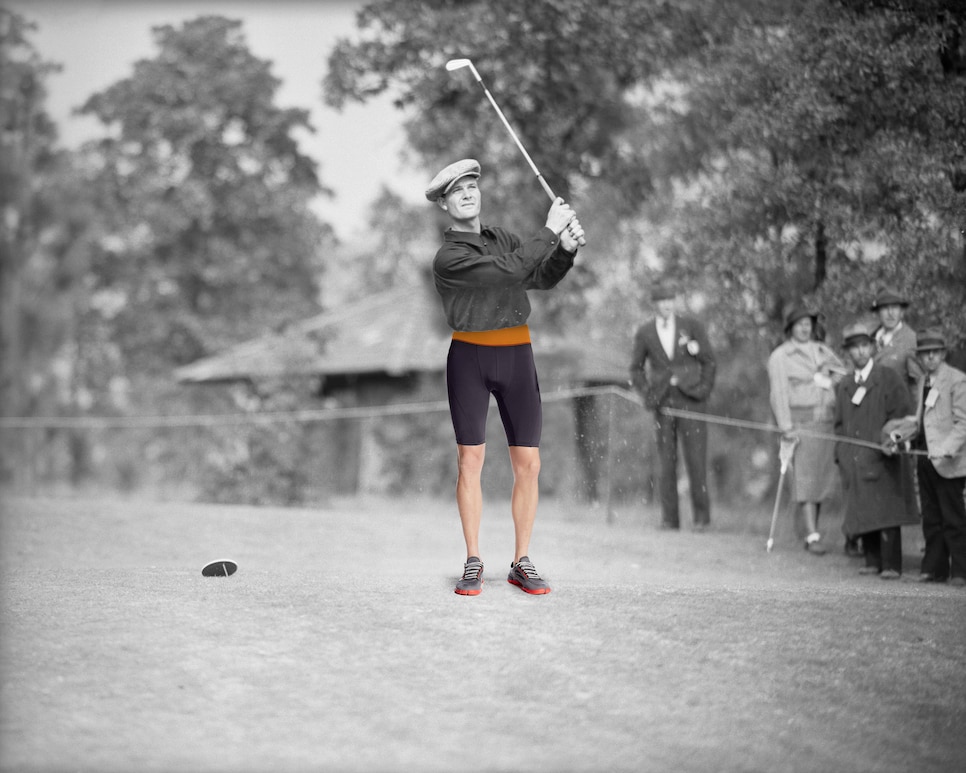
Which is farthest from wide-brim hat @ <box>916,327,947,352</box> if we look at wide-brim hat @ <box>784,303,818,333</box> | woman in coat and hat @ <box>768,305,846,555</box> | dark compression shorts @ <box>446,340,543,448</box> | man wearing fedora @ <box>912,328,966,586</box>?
dark compression shorts @ <box>446,340,543,448</box>

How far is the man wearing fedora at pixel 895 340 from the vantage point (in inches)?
348

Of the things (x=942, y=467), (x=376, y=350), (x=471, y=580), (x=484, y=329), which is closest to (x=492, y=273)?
(x=484, y=329)

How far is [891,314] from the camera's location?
30.0 ft

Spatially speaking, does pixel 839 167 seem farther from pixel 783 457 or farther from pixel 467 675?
pixel 467 675

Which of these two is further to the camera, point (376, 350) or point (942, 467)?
point (376, 350)

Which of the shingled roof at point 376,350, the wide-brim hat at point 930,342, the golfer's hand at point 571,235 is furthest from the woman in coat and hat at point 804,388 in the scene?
the shingled roof at point 376,350

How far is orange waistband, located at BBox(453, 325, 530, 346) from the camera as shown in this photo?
19.9 ft

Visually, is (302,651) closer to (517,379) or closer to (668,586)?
(517,379)

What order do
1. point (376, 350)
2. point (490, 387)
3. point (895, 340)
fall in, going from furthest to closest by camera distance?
point (376, 350), point (895, 340), point (490, 387)

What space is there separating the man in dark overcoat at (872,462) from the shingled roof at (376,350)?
1005 cm

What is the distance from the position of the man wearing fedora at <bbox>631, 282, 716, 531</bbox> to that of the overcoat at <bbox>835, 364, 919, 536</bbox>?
199 cm

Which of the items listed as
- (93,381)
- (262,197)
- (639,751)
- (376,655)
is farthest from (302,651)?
(93,381)

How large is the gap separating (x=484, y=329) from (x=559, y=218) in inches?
27.5

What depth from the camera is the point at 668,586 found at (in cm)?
679
